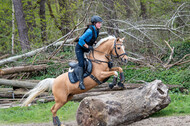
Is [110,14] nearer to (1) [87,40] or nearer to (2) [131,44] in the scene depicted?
(2) [131,44]

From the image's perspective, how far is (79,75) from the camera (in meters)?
6.38

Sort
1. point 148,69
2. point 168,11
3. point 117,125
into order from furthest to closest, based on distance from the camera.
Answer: point 168,11 → point 148,69 → point 117,125

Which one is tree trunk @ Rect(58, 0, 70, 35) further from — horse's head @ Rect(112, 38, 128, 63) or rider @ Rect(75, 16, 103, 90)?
horse's head @ Rect(112, 38, 128, 63)

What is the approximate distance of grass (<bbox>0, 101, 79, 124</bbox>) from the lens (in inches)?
322

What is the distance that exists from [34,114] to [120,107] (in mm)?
4172

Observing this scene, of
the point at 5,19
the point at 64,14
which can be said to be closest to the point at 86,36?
the point at 64,14

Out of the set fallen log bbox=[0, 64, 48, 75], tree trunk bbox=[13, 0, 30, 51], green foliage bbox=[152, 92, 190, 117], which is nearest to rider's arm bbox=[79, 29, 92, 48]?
green foliage bbox=[152, 92, 190, 117]

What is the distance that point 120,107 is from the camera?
19.5ft

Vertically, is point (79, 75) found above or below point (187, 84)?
above

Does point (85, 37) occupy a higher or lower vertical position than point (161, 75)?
higher

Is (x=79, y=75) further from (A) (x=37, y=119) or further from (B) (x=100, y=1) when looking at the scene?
(B) (x=100, y=1)

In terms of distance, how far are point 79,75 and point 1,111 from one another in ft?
16.5

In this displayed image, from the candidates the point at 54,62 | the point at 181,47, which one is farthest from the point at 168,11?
the point at 54,62

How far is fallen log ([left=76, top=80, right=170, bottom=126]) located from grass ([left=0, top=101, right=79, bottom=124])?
2300mm
